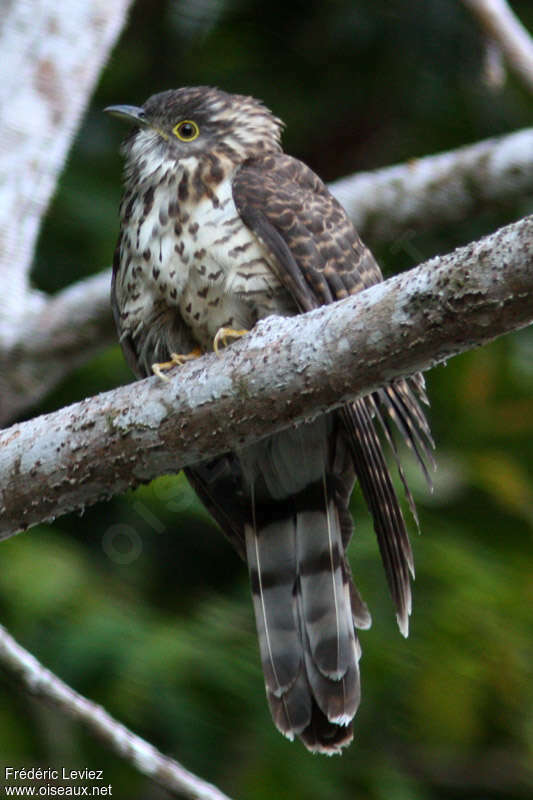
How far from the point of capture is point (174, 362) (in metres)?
3.69

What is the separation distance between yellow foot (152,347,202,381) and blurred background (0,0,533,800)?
112 cm

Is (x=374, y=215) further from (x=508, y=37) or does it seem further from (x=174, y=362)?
(x=174, y=362)

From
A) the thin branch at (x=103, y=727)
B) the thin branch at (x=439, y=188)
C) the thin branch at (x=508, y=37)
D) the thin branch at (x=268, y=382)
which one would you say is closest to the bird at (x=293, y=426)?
the thin branch at (x=268, y=382)

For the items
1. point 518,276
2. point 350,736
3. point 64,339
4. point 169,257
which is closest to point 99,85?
point 64,339

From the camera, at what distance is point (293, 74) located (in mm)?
6828

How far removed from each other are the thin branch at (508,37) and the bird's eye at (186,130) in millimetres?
1573

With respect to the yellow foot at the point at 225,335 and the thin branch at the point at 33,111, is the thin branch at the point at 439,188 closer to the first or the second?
the thin branch at the point at 33,111

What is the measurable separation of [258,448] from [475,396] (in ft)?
4.90

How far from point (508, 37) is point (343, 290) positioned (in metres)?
1.89

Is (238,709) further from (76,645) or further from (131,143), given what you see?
(131,143)

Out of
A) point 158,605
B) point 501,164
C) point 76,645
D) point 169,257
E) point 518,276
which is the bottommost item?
point 158,605

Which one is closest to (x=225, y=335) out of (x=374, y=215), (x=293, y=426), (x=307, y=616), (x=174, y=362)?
(x=174, y=362)

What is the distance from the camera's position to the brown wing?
3.75 metres

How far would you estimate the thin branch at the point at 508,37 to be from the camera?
17.1 ft
